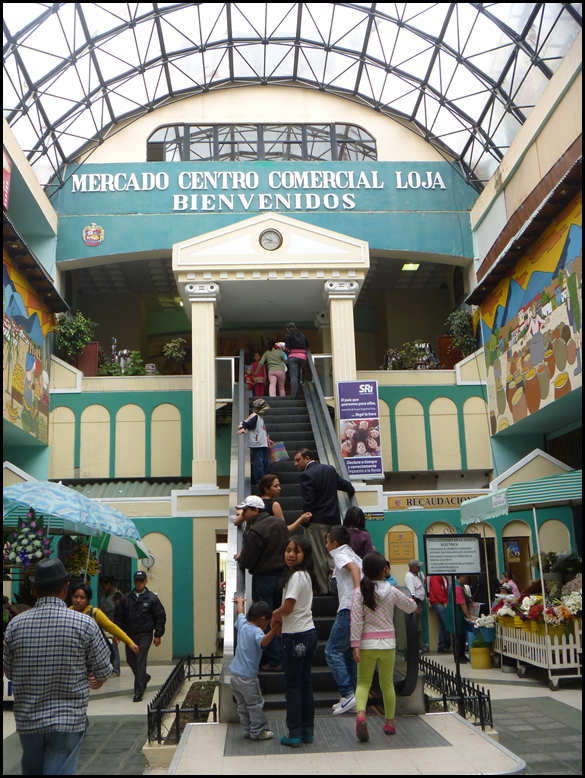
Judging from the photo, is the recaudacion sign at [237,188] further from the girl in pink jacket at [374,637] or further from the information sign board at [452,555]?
the girl in pink jacket at [374,637]

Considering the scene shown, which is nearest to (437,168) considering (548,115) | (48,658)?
(548,115)

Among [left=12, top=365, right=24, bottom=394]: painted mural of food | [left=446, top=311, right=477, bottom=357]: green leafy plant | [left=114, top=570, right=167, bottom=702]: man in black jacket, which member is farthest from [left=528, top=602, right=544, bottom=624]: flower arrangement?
[left=12, top=365, right=24, bottom=394]: painted mural of food

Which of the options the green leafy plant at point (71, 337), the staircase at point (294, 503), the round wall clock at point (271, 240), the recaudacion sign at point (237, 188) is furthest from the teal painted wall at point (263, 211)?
the staircase at point (294, 503)

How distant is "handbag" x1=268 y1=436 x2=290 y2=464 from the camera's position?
1060 centimetres

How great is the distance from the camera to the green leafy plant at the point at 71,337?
17109mm

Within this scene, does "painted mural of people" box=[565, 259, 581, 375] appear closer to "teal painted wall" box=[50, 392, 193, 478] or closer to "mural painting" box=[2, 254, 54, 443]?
"teal painted wall" box=[50, 392, 193, 478]

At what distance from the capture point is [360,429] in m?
14.0

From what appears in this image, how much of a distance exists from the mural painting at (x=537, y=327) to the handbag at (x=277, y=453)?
5155mm

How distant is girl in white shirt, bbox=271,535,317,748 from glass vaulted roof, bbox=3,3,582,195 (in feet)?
42.3

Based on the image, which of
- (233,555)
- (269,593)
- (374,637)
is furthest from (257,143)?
(374,637)

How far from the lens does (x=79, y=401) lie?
54.6ft

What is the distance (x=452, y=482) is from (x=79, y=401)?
30.3 ft

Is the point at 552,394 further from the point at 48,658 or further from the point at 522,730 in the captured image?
the point at 48,658

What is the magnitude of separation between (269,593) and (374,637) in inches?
57.3
